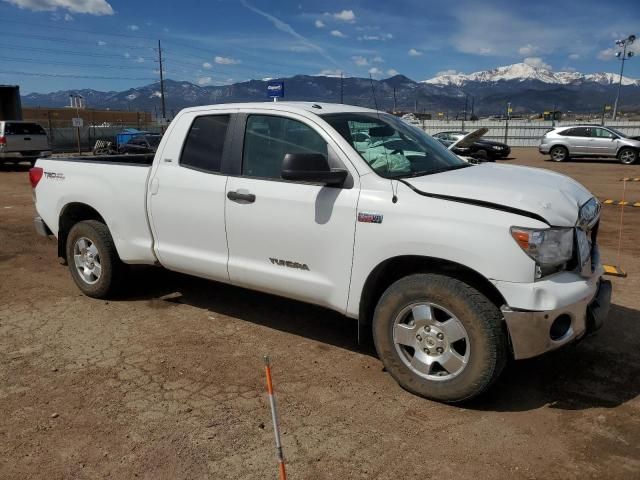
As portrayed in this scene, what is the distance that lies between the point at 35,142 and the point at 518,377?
21.9m

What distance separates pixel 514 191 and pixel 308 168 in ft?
→ 4.19

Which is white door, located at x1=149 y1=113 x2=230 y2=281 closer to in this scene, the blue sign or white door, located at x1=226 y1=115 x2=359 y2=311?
white door, located at x1=226 y1=115 x2=359 y2=311

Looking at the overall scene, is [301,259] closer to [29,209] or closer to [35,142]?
[29,209]

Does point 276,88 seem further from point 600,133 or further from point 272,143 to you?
point 272,143

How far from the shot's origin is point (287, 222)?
3.91 meters

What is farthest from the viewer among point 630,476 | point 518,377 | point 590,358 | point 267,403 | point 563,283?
point 590,358

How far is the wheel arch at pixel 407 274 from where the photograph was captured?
3.35 metres

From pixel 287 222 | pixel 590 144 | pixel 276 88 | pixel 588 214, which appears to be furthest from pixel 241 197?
pixel 590 144

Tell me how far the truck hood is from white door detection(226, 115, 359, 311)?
57cm

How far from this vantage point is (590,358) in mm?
4105

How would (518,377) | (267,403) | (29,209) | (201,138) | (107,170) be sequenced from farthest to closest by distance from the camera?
(29,209) → (107,170) → (201,138) → (518,377) → (267,403)

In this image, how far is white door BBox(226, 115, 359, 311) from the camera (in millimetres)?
3727

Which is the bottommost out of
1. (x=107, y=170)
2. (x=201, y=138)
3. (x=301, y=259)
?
(x=301, y=259)

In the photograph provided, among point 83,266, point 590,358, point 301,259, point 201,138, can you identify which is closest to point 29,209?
point 83,266
